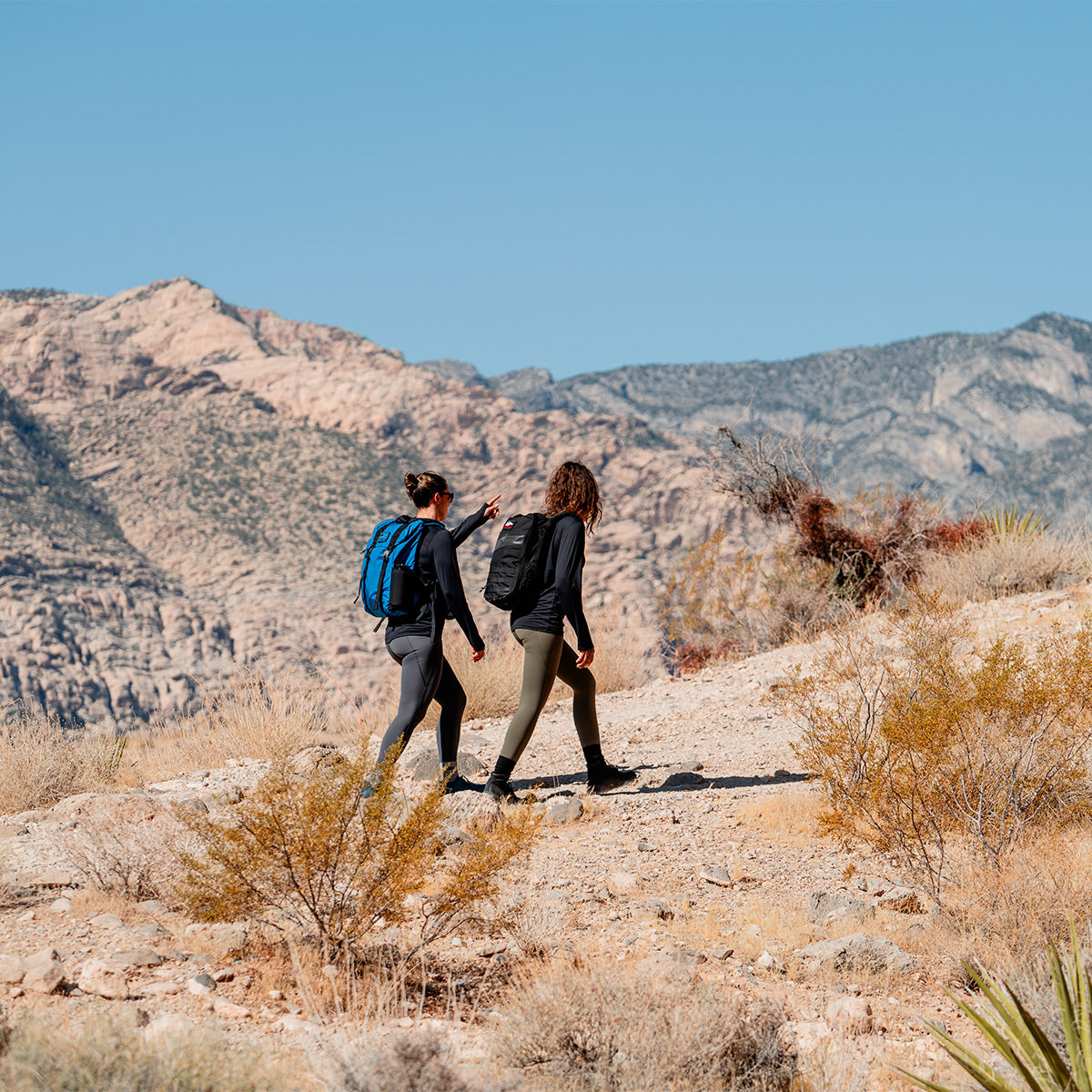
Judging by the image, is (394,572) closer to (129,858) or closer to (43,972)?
(129,858)

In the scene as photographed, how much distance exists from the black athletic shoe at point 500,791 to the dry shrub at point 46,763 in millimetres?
2958

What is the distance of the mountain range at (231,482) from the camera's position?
140 feet

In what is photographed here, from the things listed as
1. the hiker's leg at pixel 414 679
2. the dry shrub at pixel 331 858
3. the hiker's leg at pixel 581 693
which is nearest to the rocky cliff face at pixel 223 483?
the hiker's leg at pixel 581 693

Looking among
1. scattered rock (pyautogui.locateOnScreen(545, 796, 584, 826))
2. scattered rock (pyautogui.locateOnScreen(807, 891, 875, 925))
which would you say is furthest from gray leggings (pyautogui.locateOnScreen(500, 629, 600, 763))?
scattered rock (pyautogui.locateOnScreen(807, 891, 875, 925))

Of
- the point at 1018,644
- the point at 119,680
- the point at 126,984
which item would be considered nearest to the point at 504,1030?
the point at 126,984

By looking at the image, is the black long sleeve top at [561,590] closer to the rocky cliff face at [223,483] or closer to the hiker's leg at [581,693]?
the hiker's leg at [581,693]

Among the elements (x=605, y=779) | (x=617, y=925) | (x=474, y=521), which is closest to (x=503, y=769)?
(x=605, y=779)

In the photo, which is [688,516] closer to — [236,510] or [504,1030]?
[236,510]

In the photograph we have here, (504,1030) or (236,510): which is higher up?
(236,510)

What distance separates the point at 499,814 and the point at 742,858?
125 centimetres

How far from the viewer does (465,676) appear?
991 centimetres

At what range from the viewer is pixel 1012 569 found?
11.5m

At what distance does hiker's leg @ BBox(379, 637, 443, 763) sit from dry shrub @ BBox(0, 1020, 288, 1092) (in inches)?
116

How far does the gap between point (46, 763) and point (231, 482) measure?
50718 millimetres
